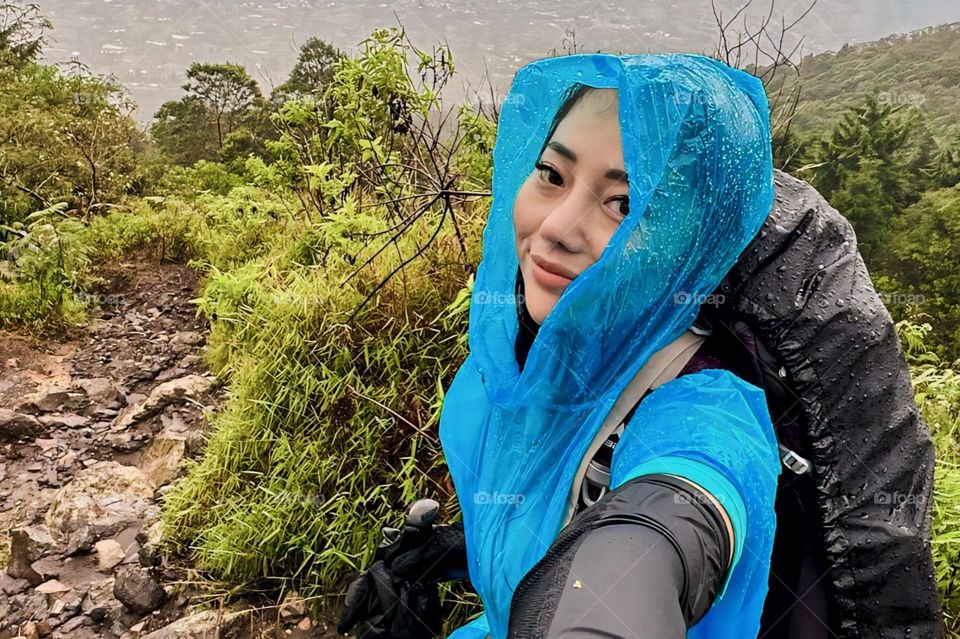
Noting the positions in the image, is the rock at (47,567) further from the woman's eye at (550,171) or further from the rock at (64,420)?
the woman's eye at (550,171)

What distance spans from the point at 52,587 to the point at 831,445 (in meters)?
3.39

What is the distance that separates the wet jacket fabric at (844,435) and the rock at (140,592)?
2581mm

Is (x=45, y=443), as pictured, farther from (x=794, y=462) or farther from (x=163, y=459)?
(x=794, y=462)

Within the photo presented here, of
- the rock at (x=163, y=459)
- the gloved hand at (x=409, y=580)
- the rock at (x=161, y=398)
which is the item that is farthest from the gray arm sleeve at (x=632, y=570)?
the rock at (x=161, y=398)

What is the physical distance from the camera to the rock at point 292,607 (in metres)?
2.40

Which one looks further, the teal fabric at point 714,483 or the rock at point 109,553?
the rock at point 109,553

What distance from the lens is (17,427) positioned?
3.96 metres

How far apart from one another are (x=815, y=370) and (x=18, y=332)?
609 cm

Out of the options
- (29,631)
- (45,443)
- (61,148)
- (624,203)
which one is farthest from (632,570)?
(61,148)

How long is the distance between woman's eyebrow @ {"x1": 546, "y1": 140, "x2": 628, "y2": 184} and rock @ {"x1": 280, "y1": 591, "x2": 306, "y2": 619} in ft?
7.01

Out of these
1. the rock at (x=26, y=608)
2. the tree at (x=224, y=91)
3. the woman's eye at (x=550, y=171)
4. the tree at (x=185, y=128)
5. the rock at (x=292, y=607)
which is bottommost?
the rock at (x=26, y=608)

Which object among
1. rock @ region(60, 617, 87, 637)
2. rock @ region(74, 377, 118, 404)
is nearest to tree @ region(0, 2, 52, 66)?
rock @ region(74, 377, 118, 404)

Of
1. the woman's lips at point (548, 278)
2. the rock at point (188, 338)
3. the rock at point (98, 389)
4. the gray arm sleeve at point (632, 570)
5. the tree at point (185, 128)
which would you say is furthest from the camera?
the tree at point (185, 128)

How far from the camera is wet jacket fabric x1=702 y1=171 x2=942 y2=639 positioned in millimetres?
977
